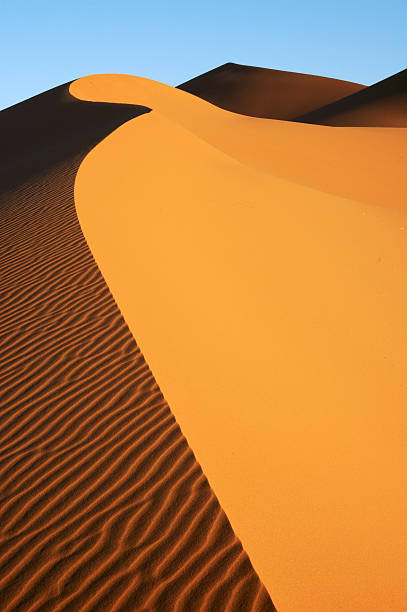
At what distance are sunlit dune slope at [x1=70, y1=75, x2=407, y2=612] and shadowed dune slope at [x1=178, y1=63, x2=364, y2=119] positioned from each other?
40.8 m

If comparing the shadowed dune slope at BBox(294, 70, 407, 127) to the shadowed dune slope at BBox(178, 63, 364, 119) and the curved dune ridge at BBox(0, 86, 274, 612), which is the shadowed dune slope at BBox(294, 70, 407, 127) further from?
the curved dune ridge at BBox(0, 86, 274, 612)

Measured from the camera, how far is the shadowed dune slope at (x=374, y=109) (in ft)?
105

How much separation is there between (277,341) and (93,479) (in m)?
3.14

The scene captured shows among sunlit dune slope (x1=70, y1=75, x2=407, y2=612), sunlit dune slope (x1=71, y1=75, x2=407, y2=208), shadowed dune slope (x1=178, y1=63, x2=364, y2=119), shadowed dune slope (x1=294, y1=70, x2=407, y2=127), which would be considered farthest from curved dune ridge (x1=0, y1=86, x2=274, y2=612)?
shadowed dune slope (x1=178, y1=63, x2=364, y2=119)

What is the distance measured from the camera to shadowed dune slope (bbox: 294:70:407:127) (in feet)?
105

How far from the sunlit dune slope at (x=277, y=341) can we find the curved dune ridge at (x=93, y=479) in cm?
23

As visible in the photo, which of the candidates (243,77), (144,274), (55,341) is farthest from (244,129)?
(243,77)

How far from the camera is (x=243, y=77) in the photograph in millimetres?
59625

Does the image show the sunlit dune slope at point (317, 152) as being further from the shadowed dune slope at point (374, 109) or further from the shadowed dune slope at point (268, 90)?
the shadowed dune slope at point (268, 90)

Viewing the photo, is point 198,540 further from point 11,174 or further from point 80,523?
point 11,174

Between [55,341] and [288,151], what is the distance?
1539 centimetres

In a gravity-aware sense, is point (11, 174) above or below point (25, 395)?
above

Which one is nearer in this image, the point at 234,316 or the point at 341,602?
the point at 341,602

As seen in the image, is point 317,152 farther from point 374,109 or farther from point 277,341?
point 374,109
